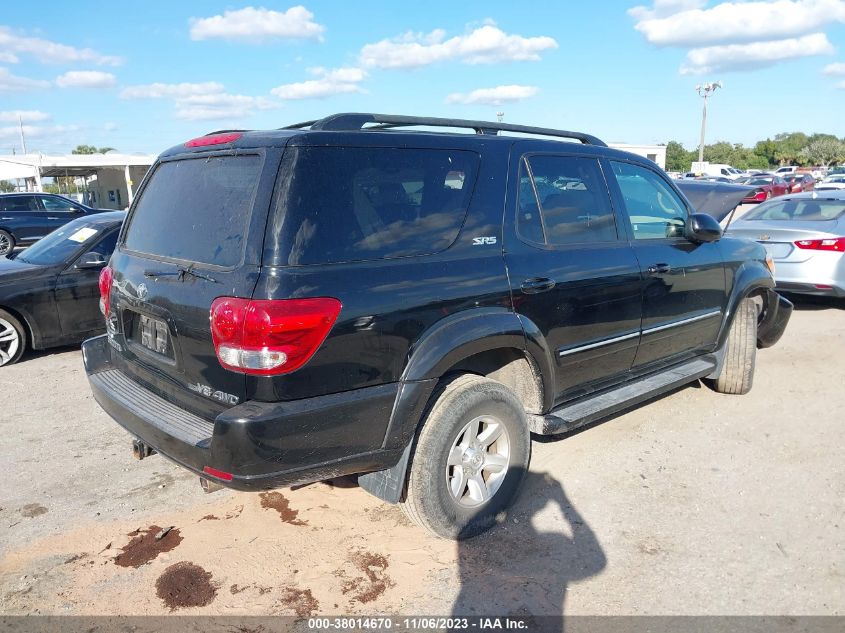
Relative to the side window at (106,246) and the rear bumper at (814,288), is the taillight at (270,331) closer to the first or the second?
the side window at (106,246)

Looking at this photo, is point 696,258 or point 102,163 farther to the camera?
point 102,163

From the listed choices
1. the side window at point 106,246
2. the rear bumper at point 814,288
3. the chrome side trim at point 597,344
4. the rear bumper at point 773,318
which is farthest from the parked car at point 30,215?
the chrome side trim at point 597,344

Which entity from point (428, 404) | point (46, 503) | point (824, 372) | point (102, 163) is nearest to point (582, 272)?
point (428, 404)

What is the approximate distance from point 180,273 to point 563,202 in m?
2.14

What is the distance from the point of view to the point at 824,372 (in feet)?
20.0

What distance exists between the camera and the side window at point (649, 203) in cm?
423

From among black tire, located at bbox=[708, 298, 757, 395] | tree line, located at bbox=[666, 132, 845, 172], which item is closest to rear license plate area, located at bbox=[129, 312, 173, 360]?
black tire, located at bbox=[708, 298, 757, 395]

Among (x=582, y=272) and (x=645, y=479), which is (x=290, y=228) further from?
(x=645, y=479)

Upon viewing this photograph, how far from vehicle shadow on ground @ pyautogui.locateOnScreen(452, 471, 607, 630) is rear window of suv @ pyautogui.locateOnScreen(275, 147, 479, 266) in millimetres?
1534

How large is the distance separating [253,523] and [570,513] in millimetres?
1736

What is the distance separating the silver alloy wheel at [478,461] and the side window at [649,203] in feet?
5.52

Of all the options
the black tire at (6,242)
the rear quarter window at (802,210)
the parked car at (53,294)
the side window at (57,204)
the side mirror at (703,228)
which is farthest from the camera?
the side window at (57,204)

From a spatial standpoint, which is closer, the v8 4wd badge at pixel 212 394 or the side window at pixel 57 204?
the v8 4wd badge at pixel 212 394

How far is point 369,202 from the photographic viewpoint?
114 inches
